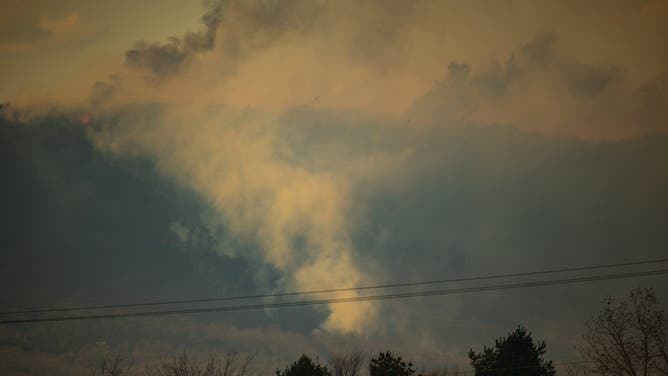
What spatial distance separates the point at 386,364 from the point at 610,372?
2336 cm

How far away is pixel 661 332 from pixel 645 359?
9.42ft

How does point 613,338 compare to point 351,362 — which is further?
point 351,362

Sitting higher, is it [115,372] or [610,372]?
[115,372]

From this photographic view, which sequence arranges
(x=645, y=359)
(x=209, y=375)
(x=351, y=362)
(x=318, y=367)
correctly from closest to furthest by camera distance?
(x=645, y=359) → (x=318, y=367) → (x=209, y=375) → (x=351, y=362)

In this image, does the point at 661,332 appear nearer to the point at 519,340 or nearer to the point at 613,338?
the point at 613,338

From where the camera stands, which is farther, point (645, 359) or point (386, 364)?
point (386, 364)

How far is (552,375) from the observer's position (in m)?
67.9

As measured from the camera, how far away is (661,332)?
5866 cm

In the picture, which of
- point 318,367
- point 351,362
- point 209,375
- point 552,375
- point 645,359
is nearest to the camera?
point 645,359

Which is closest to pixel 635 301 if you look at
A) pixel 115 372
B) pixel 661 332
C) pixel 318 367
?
pixel 661 332

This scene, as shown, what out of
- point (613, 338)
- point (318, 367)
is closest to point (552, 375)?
point (613, 338)

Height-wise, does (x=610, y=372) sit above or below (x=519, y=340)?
below

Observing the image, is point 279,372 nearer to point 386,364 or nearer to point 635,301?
point 386,364

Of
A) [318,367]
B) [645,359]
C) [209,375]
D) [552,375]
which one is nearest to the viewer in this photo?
[645,359]
